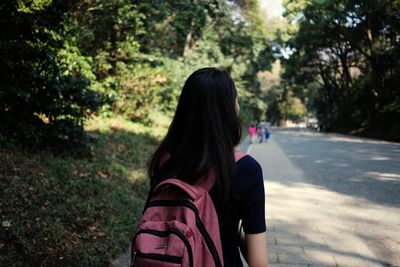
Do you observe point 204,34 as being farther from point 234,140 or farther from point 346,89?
point 346,89

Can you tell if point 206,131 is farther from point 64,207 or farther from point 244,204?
point 64,207

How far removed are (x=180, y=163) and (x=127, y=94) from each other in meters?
12.1

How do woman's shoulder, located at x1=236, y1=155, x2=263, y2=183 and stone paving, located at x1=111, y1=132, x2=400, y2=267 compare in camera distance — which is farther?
stone paving, located at x1=111, y1=132, x2=400, y2=267

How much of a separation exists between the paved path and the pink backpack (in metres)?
3.02

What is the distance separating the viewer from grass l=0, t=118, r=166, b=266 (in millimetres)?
3953

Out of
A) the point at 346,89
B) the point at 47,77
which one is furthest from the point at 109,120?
the point at 346,89

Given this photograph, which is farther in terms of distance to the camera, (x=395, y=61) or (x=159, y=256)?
(x=395, y=61)

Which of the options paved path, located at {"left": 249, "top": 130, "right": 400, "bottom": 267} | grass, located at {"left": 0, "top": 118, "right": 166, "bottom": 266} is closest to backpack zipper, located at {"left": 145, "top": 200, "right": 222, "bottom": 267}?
grass, located at {"left": 0, "top": 118, "right": 166, "bottom": 266}

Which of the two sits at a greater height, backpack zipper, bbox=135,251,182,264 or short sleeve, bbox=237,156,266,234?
short sleeve, bbox=237,156,266,234

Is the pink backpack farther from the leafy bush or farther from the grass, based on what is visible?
the leafy bush

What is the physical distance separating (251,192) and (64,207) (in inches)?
153

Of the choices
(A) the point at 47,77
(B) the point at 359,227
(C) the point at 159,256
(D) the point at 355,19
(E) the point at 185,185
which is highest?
(D) the point at 355,19

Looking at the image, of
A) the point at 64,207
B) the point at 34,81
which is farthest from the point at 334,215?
the point at 34,81

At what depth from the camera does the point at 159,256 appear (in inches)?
53.9
